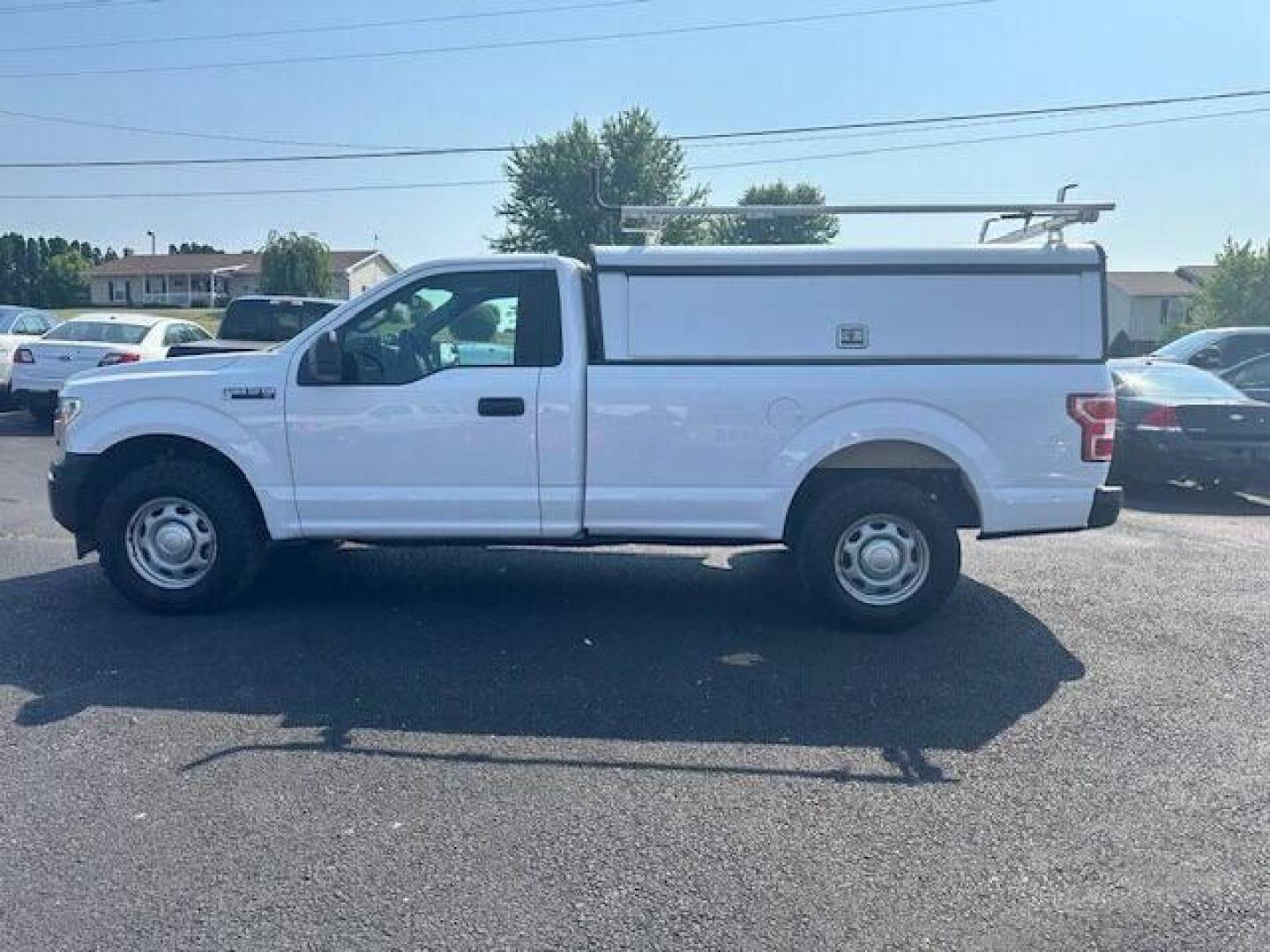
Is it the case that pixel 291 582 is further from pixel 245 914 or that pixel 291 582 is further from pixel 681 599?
pixel 245 914

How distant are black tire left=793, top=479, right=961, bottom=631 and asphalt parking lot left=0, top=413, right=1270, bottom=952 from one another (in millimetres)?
185

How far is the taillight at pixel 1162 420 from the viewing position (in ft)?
36.8

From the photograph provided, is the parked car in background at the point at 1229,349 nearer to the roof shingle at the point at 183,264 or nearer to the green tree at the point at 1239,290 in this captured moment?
the green tree at the point at 1239,290

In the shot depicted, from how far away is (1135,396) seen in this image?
1166 cm

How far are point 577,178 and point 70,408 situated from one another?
120ft

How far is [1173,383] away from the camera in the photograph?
11898 mm

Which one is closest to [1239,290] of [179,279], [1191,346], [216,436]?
[1191,346]

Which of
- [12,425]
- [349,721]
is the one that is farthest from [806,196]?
[349,721]

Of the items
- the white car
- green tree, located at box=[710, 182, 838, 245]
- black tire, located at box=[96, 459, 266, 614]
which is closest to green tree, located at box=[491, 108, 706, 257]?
green tree, located at box=[710, 182, 838, 245]

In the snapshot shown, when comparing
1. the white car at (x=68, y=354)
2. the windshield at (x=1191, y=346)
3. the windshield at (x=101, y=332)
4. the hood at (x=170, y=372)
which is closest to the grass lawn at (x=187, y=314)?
the windshield at (x=101, y=332)

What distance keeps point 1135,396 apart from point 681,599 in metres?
6.85

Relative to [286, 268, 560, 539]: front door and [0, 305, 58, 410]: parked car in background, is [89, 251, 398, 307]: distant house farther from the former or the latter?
[286, 268, 560, 539]: front door

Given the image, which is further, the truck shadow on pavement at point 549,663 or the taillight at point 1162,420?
the taillight at point 1162,420

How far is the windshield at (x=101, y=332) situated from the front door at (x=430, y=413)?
11.5 metres
